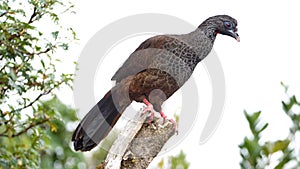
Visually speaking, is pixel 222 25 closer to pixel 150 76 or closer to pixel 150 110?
pixel 150 76

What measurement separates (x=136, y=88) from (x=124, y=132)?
1.25 ft

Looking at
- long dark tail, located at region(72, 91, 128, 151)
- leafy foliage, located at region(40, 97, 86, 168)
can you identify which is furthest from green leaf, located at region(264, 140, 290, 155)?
leafy foliage, located at region(40, 97, 86, 168)

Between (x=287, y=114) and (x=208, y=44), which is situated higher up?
(x=208, y=44)

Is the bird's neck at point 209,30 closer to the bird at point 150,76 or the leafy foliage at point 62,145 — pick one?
the bird at point 150,76

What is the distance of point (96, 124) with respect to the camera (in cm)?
336

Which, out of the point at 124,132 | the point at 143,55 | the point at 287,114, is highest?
the point at 143,55

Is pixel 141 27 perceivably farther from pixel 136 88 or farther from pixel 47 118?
pixel 47 118

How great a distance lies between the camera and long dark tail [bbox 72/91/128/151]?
10.8ft

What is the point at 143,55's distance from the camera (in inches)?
140

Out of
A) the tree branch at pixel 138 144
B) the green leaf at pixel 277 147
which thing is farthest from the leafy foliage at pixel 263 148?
the tree branch at pixel 138 144

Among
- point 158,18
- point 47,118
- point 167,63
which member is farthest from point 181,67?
point 47,118

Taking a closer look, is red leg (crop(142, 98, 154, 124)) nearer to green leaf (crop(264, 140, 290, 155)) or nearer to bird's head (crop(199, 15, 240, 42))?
bird's head (crop(199, 15, 240, 42))

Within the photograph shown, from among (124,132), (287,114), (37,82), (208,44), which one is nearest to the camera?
(287,114)

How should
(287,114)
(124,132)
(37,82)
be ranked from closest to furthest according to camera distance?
(287,114)
(124,132)
(37,82)
